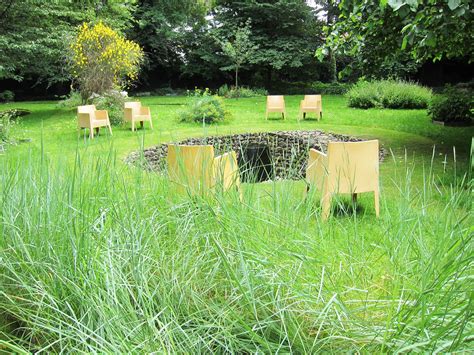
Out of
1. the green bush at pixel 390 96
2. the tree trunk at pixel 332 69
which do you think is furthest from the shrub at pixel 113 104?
the tree trunk at pixel 332 69

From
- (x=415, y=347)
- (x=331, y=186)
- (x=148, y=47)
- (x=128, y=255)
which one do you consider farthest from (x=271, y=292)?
(x=148, y=47)

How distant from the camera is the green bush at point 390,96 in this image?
12766 millimetres

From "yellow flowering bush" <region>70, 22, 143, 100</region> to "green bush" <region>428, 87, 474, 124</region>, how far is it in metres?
7.81

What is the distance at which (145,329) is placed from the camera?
1148mm

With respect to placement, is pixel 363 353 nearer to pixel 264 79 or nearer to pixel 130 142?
pixel 130 142

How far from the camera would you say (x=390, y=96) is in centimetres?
1286

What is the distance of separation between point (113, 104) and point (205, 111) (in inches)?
93.5

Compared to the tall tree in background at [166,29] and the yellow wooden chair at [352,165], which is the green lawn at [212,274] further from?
the tall tree in background at [166,29]

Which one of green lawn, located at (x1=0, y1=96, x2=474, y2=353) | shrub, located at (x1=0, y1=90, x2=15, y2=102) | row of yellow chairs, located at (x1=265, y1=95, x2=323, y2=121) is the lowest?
green lawn, located at (x1=0, y1=96, x2=474, y2=353)

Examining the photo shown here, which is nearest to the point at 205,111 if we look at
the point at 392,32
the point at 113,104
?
the point at 113,104

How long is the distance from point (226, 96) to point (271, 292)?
17.7 metres

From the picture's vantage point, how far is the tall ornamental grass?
1.09m

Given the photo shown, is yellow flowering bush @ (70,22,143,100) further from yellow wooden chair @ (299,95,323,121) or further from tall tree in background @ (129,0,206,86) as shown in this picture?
tall tree in background @ (129,0,206,86)

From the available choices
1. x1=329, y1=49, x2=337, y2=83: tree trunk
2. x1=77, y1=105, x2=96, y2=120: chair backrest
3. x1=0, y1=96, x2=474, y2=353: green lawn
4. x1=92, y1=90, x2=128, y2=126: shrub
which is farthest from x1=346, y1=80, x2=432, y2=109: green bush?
x1=0, y1=96, x2=474, y2=353: green lawn
